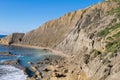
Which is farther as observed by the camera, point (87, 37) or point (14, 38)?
point (14, 38)

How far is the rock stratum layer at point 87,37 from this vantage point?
50375mm

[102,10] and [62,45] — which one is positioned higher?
[102,10]

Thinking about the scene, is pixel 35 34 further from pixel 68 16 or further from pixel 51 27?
pixel 68 16

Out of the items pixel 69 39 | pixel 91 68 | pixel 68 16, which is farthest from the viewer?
pixel 68 16

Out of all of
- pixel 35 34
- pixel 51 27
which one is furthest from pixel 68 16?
pixel 35 34

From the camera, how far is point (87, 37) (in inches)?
4001

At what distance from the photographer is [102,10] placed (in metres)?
143

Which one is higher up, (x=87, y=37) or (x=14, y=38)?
(x=14, y=38)

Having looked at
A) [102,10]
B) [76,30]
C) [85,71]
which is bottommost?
[85,71]

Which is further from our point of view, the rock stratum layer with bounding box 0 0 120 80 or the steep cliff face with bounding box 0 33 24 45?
the steep cliff face with bounding box 0 33 24 45

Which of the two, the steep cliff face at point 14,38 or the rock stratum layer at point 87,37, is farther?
the steep cliff face at point 14,38

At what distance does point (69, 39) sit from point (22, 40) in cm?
5423

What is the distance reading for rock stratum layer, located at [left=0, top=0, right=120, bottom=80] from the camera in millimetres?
50375

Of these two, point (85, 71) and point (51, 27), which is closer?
point (85, 71)
